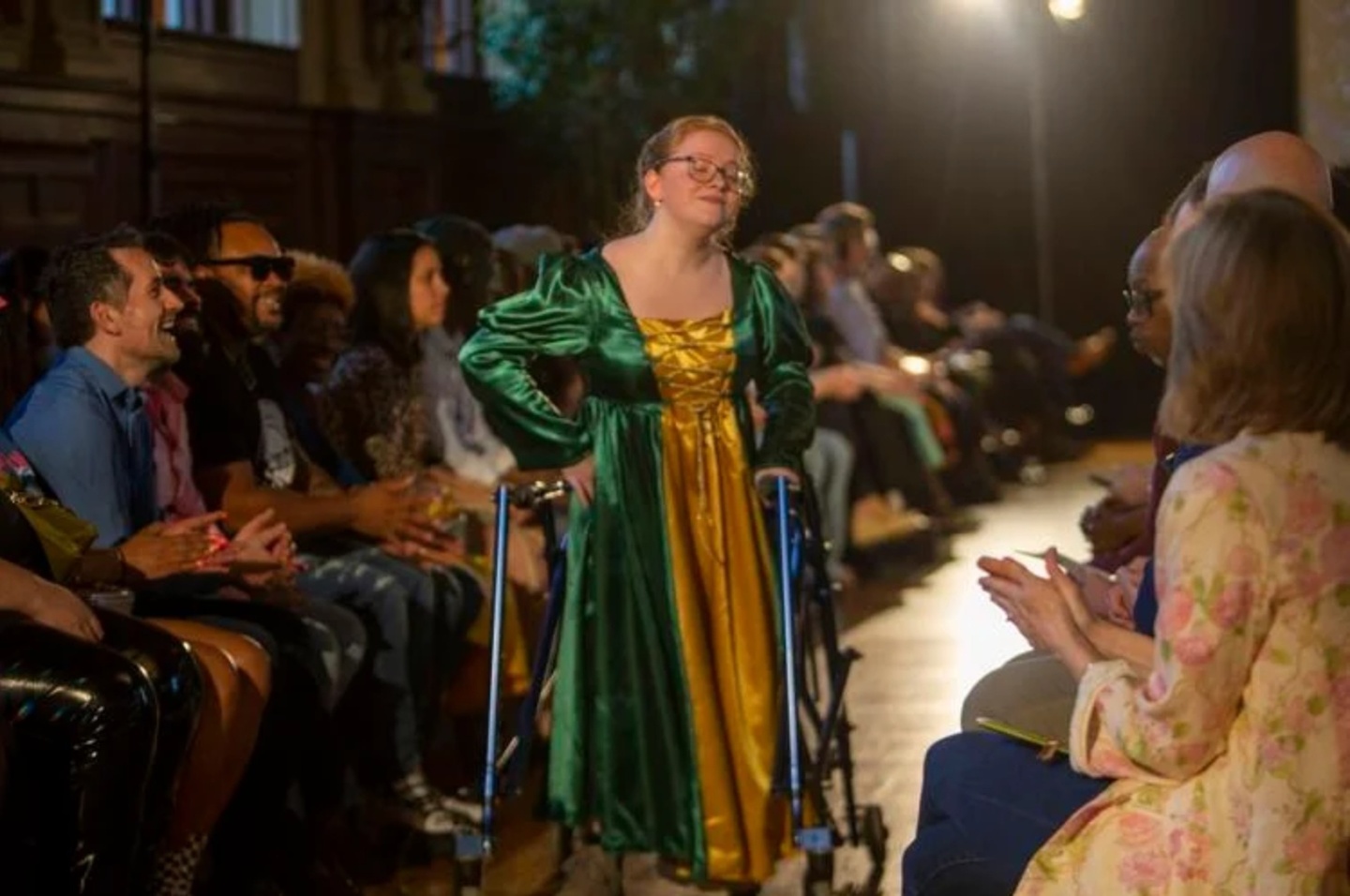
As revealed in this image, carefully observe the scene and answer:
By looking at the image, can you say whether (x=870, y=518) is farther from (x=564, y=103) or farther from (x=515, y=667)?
(x=515, y=667)

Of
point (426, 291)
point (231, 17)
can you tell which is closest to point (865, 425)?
point (231, 17)

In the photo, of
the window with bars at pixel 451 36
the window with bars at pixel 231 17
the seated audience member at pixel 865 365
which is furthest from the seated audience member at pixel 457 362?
the window with bars at pixel 451 36

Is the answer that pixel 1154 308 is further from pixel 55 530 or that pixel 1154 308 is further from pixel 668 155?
pixel 55 530

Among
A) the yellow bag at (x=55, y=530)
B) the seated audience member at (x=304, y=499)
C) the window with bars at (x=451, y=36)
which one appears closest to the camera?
the yellow bag at (x=55, y=530)

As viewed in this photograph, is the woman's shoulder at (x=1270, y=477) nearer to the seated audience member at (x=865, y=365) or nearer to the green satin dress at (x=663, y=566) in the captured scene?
the green satin dress at (x=663, y=566)

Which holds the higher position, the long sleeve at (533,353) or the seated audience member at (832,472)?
the long sleeve at (533,353)

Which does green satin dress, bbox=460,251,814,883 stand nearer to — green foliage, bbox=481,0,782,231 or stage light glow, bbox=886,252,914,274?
green foliage, bbox=481,0,782,231

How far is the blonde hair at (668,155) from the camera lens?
5.54 meters

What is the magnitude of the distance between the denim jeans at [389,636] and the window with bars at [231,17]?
4147mm

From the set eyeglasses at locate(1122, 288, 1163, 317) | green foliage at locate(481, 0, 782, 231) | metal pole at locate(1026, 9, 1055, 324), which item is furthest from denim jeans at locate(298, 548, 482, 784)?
metal pole at locate(1026, 9, 1055, 324)

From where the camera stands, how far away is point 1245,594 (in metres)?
3.12

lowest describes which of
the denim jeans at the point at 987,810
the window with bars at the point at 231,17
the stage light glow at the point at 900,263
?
the denim jeans at the point at 987,810

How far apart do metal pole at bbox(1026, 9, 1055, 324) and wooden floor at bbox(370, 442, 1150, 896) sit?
13.7 ft

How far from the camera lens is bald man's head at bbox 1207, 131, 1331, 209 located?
454 cm
